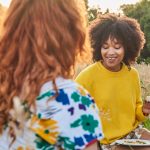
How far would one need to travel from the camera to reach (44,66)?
230 centimetres

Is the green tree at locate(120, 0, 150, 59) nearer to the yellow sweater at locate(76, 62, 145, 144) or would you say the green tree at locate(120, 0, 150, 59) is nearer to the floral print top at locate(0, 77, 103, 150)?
the yellow sweater at locate(76, 62, 145, 144)

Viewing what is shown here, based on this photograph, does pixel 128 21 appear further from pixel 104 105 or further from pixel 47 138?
pixel 47 138

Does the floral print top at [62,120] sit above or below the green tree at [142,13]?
below

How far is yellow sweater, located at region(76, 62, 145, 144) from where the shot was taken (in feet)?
15.7

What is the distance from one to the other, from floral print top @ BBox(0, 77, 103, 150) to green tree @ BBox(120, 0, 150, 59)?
1226 inches

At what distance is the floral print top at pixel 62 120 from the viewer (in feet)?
7.52

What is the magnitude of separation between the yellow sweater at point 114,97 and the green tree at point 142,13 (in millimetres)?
28496

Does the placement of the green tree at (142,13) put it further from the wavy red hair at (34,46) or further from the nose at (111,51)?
the wavy red hair at (34,46)

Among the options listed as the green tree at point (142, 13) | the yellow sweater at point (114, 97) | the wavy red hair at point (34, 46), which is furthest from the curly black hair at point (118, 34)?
the green tree at point (142, 13)

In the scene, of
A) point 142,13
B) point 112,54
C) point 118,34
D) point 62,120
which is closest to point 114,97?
point 112,54

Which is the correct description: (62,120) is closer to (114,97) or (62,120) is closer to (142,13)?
(114,97)

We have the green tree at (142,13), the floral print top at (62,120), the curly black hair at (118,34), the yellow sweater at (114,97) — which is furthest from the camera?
the green tree at (142,13)

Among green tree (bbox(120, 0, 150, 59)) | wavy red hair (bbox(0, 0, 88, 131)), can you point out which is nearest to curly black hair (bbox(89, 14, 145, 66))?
wavy red hair (bbox(0, 0, 88, 131))

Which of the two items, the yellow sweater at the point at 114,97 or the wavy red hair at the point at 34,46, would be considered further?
the yellow sweater at the point at 114,97
